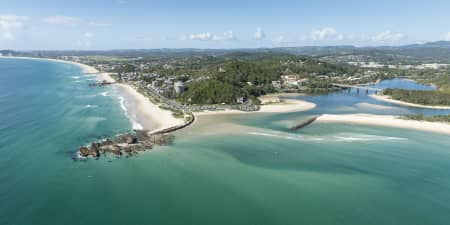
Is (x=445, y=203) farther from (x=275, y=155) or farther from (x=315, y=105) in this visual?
(x=315, y=105)

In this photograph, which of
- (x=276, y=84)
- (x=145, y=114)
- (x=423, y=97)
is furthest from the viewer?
(x=276, y=84)

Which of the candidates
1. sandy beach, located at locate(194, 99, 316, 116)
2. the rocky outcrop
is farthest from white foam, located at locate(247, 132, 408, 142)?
sandy beach, located at locate(194, 99, 316, 116)

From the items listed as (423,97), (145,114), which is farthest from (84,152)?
(423,97)

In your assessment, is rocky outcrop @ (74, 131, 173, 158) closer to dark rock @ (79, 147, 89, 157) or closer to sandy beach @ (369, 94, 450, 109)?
dark rock @ (79, 147, 89, 157)

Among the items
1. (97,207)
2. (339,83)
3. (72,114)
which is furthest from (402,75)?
(97,207)

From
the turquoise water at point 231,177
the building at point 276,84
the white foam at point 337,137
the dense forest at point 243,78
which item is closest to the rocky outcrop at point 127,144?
the turquoise water at point 231,177

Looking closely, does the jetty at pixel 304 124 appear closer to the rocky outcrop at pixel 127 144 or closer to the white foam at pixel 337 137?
the white foam at pixel 337 137

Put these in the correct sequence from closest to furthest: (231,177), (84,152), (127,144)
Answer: (231,177) → (84,152) → (127,144)

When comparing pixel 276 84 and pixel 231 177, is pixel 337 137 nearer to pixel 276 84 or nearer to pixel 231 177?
pixel 231 177
